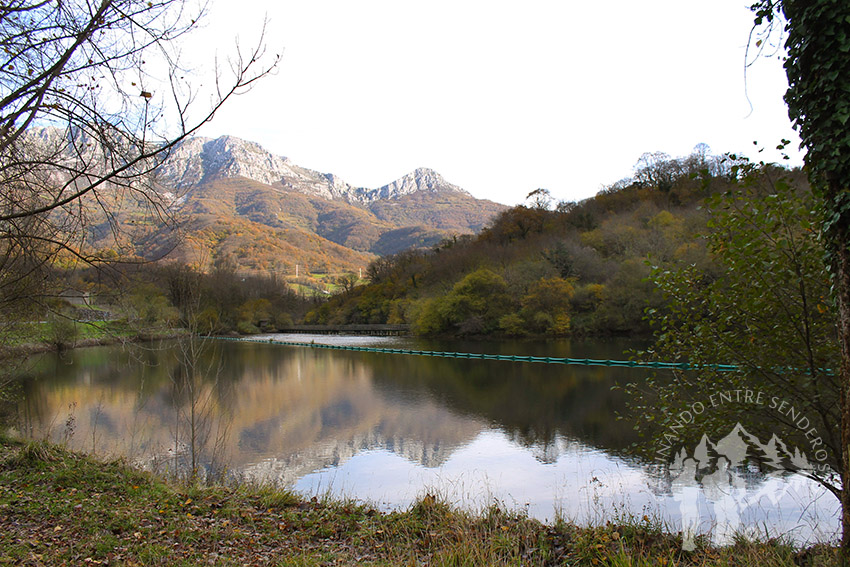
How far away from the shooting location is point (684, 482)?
8594 millimetres

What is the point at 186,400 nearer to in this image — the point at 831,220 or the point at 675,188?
the point at 831,220

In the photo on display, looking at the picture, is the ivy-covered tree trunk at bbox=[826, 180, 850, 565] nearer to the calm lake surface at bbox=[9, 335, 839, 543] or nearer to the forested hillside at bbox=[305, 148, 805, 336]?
the calm lake surface at bbox=[9, 335, 839, 543]

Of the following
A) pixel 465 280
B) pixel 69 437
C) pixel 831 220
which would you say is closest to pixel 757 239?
pixel 831 220

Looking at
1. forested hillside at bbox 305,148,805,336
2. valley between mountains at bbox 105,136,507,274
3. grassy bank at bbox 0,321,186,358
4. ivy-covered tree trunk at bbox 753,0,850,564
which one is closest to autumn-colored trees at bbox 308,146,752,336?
forested hillside at bbox 305,148,805,336

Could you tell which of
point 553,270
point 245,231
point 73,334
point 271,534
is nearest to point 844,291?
point 271,534

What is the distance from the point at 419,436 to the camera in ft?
42.5

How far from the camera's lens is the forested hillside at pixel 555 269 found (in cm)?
3734

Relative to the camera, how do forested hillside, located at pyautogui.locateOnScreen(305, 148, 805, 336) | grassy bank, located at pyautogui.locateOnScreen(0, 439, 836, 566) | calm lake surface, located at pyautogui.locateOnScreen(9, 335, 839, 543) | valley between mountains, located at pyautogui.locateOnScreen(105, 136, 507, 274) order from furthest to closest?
forested hillside, located at pyautogui.locateOnScreen(305, 148, 805, 336) → calm lake surface, located at pyautogui.locateOnScreen(9, 335, 839, 543) → valley between mountains, located at pyautogui.locateOnScreen(105, 136, 507, 274) → grassy bank, located at pyautogui.locateOnScreen(0, 439, 836, 566)

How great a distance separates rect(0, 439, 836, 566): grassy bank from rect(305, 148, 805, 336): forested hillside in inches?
911

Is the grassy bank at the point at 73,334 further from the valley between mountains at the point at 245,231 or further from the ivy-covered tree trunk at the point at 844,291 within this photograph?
the ivy-covered tree trunk at the point at 844,291

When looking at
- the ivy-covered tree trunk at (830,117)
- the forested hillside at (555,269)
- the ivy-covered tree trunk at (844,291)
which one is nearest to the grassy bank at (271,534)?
the ivy-covered tree trunk at (844,291)

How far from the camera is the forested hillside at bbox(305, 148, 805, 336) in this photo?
37344mm

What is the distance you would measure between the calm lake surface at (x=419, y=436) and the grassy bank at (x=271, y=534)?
3.08 ft

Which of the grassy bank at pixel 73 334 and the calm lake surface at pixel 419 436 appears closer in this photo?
the grassy bank at pixel 73 334
